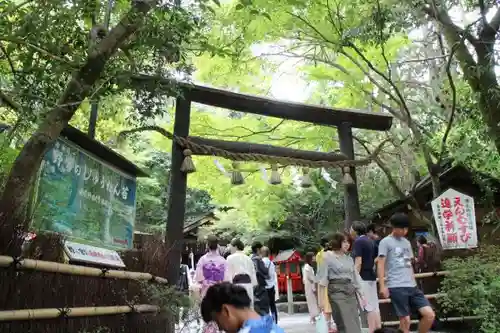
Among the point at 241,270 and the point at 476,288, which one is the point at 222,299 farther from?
the point at 476,288

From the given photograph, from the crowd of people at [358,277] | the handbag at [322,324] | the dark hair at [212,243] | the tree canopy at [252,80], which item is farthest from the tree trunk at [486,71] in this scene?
the dark hair at [212,243]

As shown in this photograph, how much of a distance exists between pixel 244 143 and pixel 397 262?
447 cm

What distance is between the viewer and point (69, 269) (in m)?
4.30

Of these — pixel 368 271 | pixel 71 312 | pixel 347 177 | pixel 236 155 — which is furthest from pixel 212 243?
pixel 347 177

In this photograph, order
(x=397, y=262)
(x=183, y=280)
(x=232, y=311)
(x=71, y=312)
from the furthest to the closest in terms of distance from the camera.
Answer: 1. (x=183, y=280)
2. (x=397, y=262)
3. (x=71, y=312)
4. (x=232, y=311)

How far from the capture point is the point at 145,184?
794 inches

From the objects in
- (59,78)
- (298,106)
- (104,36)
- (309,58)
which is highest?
(309,58)

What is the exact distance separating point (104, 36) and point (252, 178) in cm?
901

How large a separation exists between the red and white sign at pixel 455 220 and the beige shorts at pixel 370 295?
4.07 m

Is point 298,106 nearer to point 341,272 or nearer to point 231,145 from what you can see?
point 231,145

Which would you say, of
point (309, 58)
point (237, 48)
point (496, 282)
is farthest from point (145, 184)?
point (496, 282)

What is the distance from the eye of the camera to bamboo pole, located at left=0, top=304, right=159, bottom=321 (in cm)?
352

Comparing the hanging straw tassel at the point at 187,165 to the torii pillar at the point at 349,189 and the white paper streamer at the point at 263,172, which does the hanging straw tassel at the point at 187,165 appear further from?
the white paper streamer at the point at 263,172

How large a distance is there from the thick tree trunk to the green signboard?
43 centimetres
